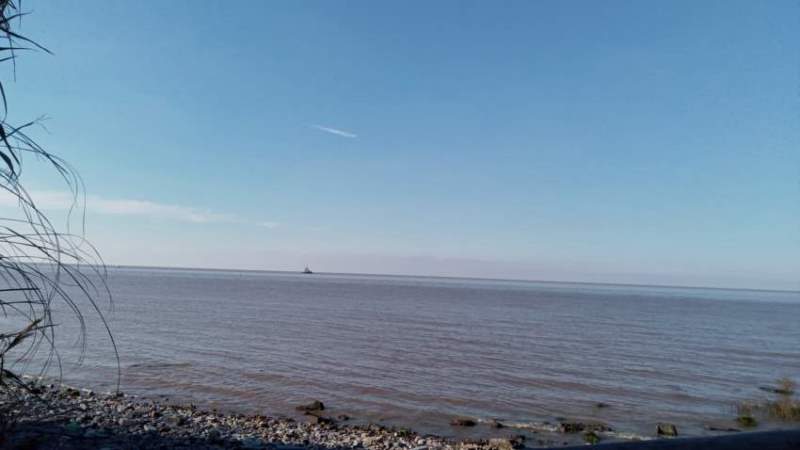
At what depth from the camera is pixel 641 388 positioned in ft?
58.1

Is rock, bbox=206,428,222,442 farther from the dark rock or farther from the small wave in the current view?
the dark rock

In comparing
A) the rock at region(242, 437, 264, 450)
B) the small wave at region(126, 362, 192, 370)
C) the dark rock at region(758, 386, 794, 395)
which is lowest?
the small wave at region(126, 362, 192, 370)

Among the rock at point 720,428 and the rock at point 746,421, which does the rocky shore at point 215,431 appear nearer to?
the rock at point 720,428

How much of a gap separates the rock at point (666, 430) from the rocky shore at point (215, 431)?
3271mm

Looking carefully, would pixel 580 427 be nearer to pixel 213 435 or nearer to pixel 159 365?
pixel 213 435

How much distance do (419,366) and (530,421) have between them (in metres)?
7.64

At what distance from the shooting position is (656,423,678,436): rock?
1235 cm

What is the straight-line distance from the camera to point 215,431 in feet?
35.0

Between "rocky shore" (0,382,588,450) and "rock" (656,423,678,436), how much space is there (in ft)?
10.7

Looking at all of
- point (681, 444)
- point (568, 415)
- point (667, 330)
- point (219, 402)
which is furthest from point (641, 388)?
point (667, 330)

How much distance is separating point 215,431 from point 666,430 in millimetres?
11873

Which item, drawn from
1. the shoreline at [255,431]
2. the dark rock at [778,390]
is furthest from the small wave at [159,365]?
the dark rock at [778,390]

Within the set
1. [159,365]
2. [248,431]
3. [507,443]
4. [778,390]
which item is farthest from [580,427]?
[159,365]

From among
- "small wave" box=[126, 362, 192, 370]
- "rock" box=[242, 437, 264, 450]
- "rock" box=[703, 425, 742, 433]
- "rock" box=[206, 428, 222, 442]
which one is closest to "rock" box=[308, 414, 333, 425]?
"rock" box=[206, 428, 222, 442]
